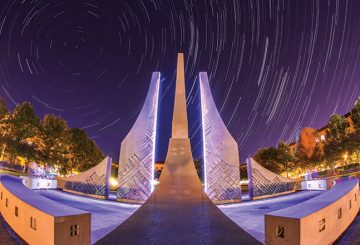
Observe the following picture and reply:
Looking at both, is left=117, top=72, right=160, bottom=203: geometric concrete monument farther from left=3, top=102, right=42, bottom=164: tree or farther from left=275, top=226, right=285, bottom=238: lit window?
left=275, top=226, right=285, bottom=238: lit window

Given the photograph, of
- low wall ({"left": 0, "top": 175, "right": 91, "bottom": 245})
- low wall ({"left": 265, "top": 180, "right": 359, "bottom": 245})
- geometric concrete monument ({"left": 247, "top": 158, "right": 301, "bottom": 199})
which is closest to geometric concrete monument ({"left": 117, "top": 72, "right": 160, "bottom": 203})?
geometric concrete monument ({"left": 247, "top": 158, "right": 301, "bottom": 199})

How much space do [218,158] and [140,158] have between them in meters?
5.41

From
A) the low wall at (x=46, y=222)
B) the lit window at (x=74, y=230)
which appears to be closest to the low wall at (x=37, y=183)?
the low wall at (x=46, y=222)

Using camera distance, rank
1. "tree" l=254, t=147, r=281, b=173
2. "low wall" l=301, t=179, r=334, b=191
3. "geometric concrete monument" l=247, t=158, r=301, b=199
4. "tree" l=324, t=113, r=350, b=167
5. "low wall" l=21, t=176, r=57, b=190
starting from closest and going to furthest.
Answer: "low wall" l=21, t=176, r=57, b=190 → "low wall" l=301, t=179, r=334, b=191 → "geometric concrete monument" l=247, t=158, r=301, b=199 → "tree" l=324, t=113, r=350, b=167 → "tree" l=254, t=147, r=281, b=173

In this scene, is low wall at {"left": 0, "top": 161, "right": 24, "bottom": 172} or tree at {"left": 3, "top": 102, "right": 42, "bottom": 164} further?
tree at {"left": 3, "top": 102, "right": 42, "bottom": 164}

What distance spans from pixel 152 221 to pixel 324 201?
23.1ft

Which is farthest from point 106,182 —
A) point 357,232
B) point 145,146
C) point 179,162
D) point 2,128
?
point 357,232

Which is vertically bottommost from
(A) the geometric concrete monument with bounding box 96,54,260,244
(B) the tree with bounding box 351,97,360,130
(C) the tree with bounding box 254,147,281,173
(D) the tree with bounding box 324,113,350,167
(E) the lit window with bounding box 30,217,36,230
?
(C) the tree with bounding box 254,147,281,173

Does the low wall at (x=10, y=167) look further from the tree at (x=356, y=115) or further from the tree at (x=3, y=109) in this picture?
the tree at (x=356, y=115)

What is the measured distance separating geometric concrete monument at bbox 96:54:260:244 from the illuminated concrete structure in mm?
5648

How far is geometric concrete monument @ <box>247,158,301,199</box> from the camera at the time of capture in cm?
2395

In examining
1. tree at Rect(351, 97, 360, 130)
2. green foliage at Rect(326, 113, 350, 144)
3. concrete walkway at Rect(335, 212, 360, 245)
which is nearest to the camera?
concrete walkway at Rect(335, 212, 360, 245)

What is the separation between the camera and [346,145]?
38.1 meters

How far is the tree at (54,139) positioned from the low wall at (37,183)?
1091cm
